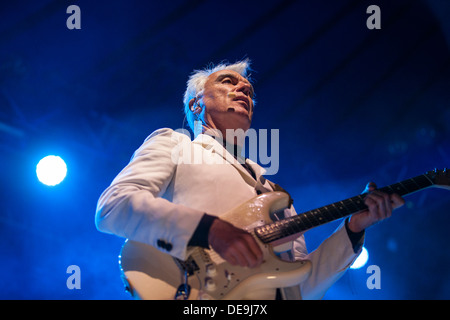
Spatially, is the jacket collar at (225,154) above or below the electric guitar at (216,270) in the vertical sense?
above

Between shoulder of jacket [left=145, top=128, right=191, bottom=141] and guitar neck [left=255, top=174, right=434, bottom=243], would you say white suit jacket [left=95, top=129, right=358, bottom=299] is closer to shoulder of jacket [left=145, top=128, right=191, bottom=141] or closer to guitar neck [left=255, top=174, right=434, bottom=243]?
shoulder of jacket [left=145, top=128, right=191, bottom=141]

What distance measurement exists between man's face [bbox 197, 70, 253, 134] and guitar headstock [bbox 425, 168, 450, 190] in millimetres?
1462

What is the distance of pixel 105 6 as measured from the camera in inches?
174

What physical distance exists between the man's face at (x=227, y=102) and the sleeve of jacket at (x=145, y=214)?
1067 millimetres

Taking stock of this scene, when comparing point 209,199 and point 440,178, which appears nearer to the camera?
point 209,199

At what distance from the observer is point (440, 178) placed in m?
2.30

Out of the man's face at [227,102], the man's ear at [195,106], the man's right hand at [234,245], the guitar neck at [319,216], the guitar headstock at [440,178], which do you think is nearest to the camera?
the man's right hand at [234,245]

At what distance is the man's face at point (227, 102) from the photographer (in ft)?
9.30

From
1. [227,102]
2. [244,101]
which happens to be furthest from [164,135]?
[244,101]

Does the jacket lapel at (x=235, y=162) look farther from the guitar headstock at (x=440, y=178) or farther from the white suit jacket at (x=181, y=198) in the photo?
the guitar headstock at (x=440, y=178)

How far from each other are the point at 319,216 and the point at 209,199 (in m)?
0.69

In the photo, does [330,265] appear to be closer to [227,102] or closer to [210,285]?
[210,285]

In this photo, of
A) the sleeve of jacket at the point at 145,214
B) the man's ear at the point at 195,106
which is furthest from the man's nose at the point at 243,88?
the sleeve of jacket at the point at 145,214
